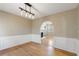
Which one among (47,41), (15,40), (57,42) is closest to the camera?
(57,42)

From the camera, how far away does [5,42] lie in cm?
345

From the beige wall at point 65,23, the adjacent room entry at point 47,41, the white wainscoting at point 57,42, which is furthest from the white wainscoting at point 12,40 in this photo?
the beige wall at point 65,23

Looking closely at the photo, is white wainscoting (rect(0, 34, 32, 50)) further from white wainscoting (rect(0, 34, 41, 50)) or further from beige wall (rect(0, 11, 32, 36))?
beige wall (rect(0, 11, 32, 36))

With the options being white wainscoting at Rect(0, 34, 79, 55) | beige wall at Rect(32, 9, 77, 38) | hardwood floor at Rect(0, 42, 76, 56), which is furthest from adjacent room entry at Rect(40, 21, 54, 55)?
beige wall at Rect(32, 9, 77, 38)

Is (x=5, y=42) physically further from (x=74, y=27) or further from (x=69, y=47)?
(x=74, y=27)

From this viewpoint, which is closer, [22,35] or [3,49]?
[3,49]

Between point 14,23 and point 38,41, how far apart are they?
2.39 meters

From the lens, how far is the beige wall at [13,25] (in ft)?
11.0

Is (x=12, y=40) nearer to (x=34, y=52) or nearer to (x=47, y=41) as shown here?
(x=34, y=52)

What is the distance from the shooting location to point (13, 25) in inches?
155

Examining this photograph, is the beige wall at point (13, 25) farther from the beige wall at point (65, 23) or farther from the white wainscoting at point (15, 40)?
the beige wall at point (65, 23)

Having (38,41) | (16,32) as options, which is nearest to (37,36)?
(38,41)

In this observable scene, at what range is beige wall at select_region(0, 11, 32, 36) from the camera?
3355 millimetres

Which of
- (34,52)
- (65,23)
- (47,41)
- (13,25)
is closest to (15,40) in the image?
(13,25)
